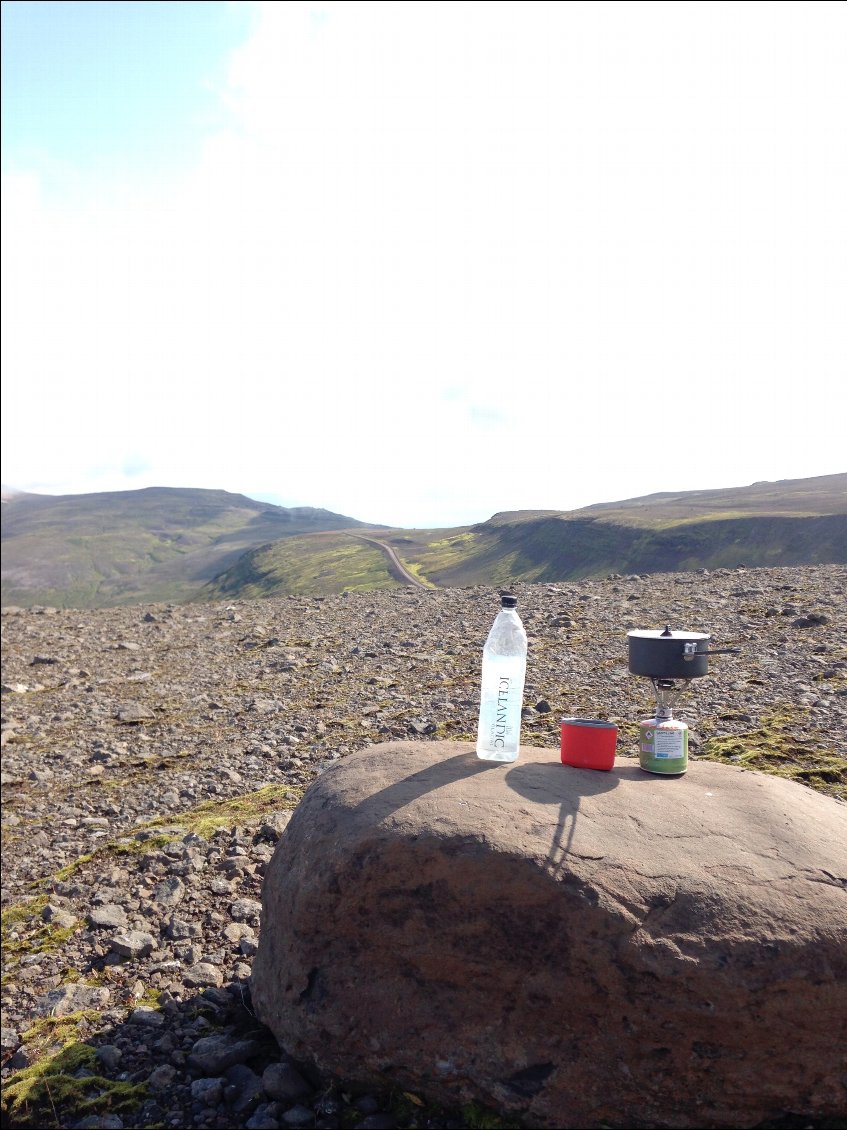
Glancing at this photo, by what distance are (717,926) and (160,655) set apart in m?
13.1

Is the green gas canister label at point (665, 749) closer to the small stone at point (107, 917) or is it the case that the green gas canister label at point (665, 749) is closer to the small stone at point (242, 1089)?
the small stone at point (242, 1089)

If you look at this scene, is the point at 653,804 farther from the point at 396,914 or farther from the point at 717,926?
the point at 396,914

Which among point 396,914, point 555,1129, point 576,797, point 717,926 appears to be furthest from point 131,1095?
point 717,926

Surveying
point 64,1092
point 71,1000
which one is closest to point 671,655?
point 64,1092

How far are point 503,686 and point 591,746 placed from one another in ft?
2.43

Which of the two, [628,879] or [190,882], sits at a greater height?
[628,879]

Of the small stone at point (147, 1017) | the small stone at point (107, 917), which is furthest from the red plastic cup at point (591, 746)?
the small stone at point (107, 917)

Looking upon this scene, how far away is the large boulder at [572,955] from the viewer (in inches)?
139

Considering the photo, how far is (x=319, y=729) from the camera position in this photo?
992 cm

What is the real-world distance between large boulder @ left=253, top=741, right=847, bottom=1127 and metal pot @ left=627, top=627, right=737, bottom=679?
2.75 ft

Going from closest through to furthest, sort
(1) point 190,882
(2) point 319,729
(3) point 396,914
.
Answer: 1. (3) point 396,914
2. (1) point 190,882
3. (2) point 319,729

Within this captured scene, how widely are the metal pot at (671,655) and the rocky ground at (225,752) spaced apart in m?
2.70

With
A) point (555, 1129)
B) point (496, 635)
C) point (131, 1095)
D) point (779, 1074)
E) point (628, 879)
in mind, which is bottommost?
point (131, 1095)

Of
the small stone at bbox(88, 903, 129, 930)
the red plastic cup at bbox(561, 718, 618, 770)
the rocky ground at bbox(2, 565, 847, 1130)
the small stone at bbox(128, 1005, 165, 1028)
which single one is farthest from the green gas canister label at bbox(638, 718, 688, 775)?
the small stone at bbox(88, 903, 129, 930)
